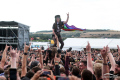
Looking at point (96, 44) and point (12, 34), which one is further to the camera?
point (12, 34)

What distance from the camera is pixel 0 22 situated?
1894 centimetres

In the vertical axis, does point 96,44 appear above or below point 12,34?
below

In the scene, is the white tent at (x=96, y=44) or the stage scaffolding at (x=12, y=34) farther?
the stage scaffolding at (x=12, y=34)

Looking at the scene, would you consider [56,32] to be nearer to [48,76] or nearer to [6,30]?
[48,76]

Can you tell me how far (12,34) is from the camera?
19.5 metres

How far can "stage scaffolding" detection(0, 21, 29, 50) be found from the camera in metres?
18.5

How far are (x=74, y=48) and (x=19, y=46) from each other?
5.71 m

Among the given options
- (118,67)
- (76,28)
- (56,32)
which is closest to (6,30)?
(76,28)

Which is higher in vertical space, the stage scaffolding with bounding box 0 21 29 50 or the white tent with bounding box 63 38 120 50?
the stage scaffolding with bounding box 0 21 29 50

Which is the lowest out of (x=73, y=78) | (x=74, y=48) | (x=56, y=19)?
(x=74, y=48)

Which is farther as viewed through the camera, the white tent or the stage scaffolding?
the stage scaffolding

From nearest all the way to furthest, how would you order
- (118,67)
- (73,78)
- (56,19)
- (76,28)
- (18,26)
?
1. (73,78)
2. (118,67)
3. (56,19)
4. (76,28)
5. (18,26)

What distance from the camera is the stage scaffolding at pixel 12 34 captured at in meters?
18.5

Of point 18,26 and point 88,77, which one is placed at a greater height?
point 18,26
